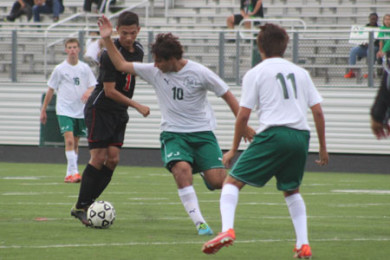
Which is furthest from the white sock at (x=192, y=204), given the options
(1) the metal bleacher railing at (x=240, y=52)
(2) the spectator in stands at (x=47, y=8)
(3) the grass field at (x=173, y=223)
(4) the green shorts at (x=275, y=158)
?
(2) the spectator in stands at (x=47, y=8)

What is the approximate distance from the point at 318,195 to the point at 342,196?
0.36 m

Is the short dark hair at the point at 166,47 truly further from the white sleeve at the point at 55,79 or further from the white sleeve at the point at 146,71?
the white sleeve at the point at 55,79

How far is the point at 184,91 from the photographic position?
8.44 meters

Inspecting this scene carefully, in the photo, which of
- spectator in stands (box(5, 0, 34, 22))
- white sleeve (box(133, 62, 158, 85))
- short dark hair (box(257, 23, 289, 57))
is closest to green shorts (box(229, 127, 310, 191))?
short dark hair (box(257, 23, 289, 57))

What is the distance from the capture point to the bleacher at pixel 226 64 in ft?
67.7

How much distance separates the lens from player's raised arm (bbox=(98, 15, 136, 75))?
8.59 m

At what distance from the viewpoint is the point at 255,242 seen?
26.3 feet

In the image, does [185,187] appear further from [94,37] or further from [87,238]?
[94,37]

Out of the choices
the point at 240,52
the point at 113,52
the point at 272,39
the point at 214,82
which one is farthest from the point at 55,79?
the point at 272,39

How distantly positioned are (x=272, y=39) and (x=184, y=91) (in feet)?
5.23

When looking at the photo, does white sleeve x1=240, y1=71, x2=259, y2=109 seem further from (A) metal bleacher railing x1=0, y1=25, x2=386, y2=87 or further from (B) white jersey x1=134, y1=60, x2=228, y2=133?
(A) metal bleacher railing x1=0, y1=25, x2=386, y2=87

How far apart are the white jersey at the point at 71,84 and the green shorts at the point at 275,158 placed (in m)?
8.89

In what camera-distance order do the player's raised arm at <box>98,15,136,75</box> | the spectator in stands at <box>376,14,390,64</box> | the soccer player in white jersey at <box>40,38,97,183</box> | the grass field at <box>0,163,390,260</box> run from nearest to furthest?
1. the grass field at <box>0,163,390,260</box>
2. the player's raised arm at <box>98,15,136,75</box>
3. the soccer player in white jersey at <box>40,38,97,183</box>
4. the spectator in stands at <box>376,14,390,64</box>

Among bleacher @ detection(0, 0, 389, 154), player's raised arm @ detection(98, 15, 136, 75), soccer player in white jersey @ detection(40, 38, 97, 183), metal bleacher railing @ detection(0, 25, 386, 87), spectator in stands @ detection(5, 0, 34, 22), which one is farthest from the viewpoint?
spectator in stands @ detection(5, 0, 34, 22)
